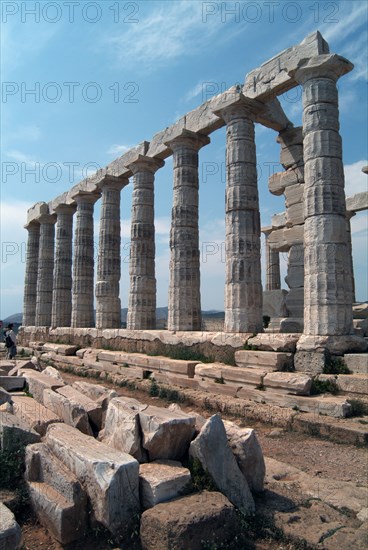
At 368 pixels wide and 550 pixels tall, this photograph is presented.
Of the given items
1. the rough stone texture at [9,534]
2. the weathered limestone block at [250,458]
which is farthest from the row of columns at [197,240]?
the rough stone texture at [9,534]

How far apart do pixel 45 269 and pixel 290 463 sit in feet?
80.4

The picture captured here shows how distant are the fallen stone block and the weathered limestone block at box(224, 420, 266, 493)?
6.24 metres

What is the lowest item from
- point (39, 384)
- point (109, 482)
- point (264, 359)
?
point (109, 482)

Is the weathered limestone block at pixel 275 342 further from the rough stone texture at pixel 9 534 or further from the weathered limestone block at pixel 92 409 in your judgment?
the rough stone texture at pixel 9 534

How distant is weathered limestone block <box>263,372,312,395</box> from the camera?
32.0ft

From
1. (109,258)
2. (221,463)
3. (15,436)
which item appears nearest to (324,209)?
(221,463)

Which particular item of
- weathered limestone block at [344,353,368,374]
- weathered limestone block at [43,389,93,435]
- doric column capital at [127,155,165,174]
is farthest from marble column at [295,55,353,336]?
doric column capital at [127,155,165,174]

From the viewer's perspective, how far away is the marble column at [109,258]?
21.2m

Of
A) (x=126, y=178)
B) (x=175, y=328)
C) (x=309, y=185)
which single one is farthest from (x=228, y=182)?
(x=126, y=178)

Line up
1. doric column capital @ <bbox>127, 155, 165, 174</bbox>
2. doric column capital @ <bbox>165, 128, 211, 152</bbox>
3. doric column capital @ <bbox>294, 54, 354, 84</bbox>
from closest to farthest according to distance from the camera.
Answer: doric column capital @ <bbox>294, 54, 354, 84</bbox> < doric column capital @ <bbox>165, 128, 211, 152</bbox> < doric column capital @ <bbox>127, 155, 165, 174</bbox>

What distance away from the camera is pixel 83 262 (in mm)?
24047

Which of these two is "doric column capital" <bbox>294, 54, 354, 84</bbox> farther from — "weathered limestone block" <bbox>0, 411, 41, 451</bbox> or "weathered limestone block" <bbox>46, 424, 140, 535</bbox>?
"weathered limestone block" <bbox>0, 411, 41, 451</bbox>

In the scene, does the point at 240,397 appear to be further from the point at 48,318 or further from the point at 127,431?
the point at 48,318

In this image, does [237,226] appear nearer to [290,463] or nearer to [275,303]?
[275,303]
